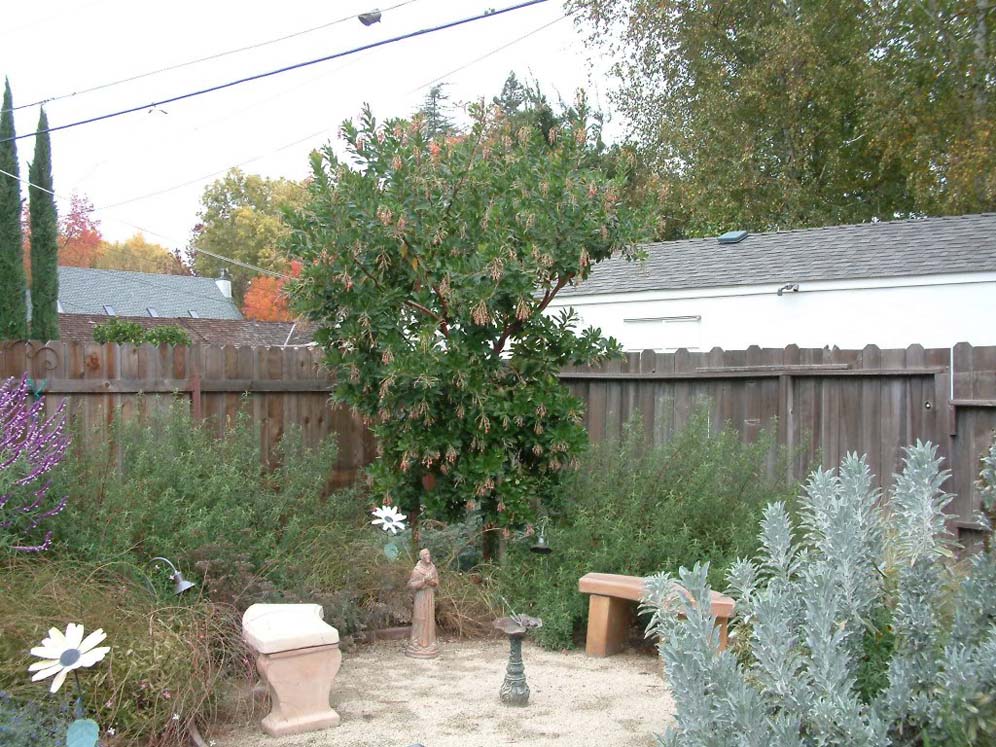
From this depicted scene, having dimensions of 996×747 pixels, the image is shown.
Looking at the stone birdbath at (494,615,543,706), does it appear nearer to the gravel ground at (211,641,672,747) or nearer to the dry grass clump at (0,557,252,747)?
the gravel ground at (211,641,672,747)

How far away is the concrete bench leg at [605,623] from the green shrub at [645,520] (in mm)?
186

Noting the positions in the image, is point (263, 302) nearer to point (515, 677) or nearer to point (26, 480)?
point (26, 480)

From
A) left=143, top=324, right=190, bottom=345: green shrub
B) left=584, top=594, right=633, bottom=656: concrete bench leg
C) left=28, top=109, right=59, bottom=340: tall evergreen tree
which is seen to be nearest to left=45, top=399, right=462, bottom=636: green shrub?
left=584, top=594, right=633, bottom=656: concrete bench leg

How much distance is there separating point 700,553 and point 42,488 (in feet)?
13.2

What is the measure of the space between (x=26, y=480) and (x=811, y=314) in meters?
9.81

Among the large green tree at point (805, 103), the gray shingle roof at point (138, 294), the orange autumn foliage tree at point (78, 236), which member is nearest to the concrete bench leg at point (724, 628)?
the large green tree at point (805, 103)

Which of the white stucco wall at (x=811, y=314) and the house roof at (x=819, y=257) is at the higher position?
the house roof at (x=819, y=257)

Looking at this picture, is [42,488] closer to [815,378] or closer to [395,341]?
[395,341]

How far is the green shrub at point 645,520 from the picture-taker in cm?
607

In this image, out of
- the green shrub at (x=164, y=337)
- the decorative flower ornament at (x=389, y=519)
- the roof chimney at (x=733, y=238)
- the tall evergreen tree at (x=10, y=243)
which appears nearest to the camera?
the decorative flower ornament at (x=389, y=519)

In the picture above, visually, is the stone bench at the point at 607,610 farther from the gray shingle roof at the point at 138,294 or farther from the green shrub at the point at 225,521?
the gray shingle roof at the point at 138,294

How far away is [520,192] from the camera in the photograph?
6859mm

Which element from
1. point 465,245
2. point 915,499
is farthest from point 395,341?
point 915,499

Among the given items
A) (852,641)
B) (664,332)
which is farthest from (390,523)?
(664,332)
